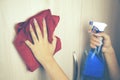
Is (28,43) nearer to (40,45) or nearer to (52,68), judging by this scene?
(40,45)

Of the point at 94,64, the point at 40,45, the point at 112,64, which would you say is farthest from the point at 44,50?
the point at 112,64

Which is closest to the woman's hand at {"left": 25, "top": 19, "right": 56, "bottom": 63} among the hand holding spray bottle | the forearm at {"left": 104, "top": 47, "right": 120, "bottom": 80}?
the hand holding spray bottle

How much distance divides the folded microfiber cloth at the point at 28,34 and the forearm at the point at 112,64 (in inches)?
15.1

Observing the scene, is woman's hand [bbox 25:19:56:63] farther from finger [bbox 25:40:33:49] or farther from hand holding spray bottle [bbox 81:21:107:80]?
hand holding spray bottle [bbox 81:21:107:80]

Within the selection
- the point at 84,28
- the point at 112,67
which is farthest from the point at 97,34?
the point at 112,67

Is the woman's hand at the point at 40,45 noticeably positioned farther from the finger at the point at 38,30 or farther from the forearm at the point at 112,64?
the forearm at the point at 112,64

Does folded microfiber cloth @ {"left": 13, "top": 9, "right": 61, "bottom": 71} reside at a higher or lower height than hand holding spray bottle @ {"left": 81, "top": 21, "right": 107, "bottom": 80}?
higher

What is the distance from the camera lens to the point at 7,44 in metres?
0.79

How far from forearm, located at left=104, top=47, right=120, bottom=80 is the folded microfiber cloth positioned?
0.38 m

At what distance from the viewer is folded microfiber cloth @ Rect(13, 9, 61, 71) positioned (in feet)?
2.61

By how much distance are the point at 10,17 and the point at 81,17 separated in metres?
0.42

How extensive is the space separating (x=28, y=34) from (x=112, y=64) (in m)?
0.54

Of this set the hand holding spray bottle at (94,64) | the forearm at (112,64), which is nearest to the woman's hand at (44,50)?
the hand holding spray bottle at (94,64)

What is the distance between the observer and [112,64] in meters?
1.08
